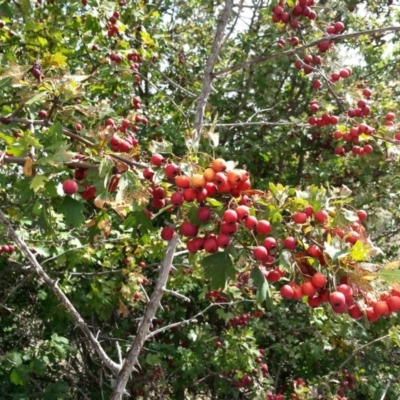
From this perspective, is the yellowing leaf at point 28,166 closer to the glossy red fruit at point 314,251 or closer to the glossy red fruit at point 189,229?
the glossy red fruit at point 189,229

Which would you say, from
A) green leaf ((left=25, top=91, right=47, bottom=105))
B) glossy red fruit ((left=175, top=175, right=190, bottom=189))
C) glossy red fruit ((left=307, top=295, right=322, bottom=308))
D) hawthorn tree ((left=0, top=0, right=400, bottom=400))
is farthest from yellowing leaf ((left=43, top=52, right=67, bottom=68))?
glossy red fruit ((left=307, top=295, right=322, bottom=308))

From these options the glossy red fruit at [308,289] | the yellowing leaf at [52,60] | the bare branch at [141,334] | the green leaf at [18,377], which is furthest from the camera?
the green leaf at [18,377]

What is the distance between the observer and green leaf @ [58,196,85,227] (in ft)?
5.76

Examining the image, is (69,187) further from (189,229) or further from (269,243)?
(269,243)

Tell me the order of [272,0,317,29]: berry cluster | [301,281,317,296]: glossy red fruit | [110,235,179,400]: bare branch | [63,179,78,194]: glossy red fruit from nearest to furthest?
[301,281,317,296]: glossy red fruit
[63,179,78,194]: glossy red fruit
[110,235,179,400]: bare branch
[272,0,317,29]: berry cluster

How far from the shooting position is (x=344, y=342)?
→ 518 centimetres

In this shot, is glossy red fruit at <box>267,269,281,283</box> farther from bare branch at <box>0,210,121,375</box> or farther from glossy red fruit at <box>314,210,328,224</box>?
bare branch at <box>0,210,121,375</box>

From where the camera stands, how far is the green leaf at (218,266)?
1617mm

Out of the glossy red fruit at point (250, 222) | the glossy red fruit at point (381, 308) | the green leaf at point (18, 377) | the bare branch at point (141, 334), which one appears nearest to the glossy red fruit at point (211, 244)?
the glossy red fruit at point (250, 222)

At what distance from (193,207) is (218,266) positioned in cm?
23

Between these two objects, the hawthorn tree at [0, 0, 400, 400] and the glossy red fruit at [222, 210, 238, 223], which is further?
the hawthorn tree at [0, 0, 400, 400]

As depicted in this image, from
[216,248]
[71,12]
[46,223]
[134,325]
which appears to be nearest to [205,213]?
[216,248]

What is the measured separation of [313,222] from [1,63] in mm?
1794

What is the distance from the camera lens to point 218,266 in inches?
63.7
